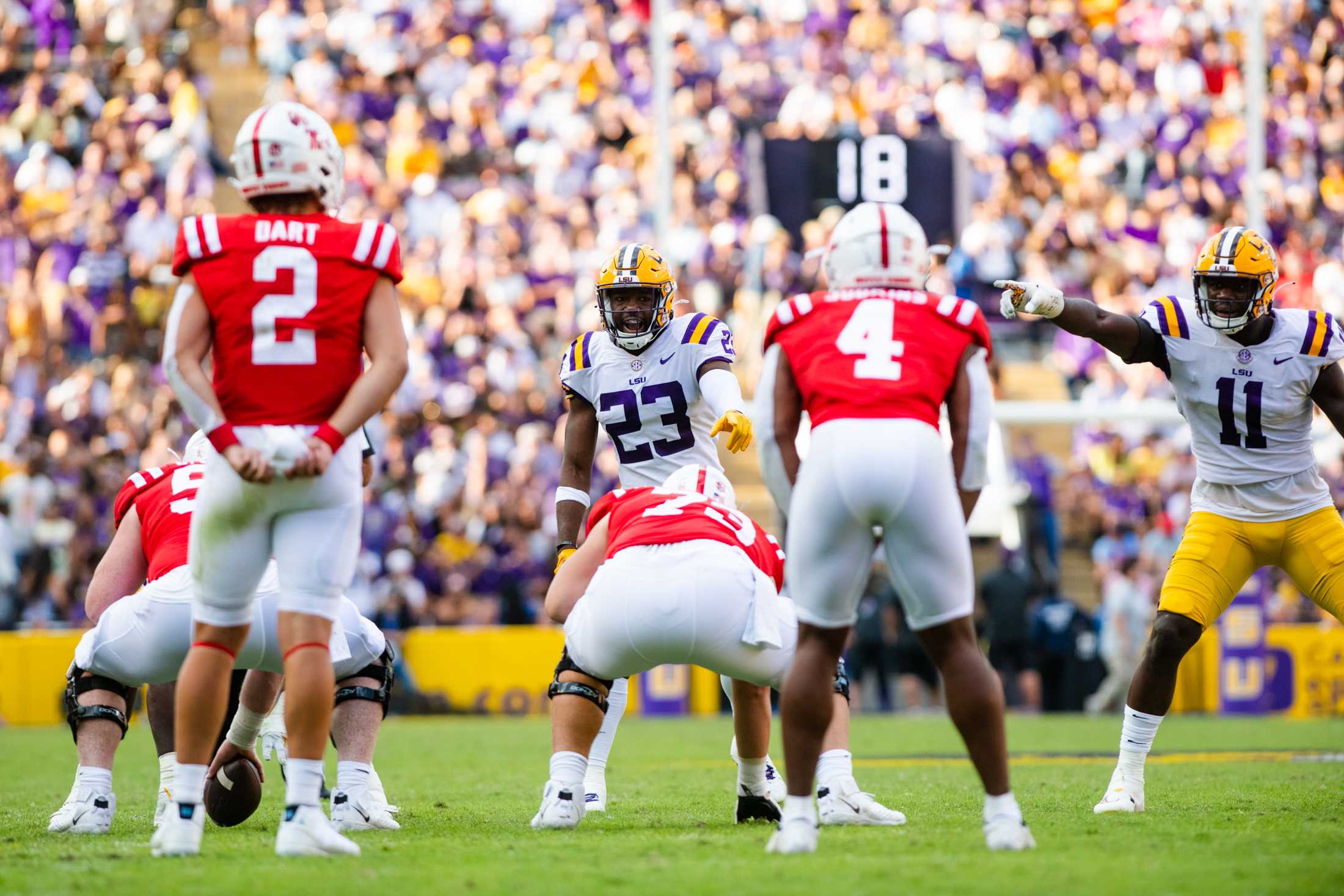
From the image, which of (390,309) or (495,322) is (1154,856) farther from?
(495,322)

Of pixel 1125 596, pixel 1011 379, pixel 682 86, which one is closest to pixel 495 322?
pixel 682 86

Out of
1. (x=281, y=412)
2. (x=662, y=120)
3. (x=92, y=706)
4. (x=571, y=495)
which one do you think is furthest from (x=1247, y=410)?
(x=662, y=120)

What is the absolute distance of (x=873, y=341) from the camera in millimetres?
5156

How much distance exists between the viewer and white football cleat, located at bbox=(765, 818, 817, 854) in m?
5.15

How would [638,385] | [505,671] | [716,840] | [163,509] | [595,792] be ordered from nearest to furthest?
[716,840] < [163,509] < [595,792] < [638,385] < [505,671]

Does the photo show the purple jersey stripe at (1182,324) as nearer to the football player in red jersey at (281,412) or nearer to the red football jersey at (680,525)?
the red football jersey at (680,525)

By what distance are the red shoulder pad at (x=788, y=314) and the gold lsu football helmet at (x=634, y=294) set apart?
2.01 m

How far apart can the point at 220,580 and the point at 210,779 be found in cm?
161

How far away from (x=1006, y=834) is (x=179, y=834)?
2.55 m

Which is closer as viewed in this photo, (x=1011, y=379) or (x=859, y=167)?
(x=859, y=167)

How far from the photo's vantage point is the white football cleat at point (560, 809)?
6.18 meters

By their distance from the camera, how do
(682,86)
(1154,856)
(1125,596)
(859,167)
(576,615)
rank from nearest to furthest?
1. (1154,856)
2. (576,615)
3. (859,167)
4. (1125,596)
5. (682,86)

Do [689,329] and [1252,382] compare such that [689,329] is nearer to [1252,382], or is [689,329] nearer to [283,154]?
[1252,382]

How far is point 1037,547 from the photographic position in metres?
17.3
